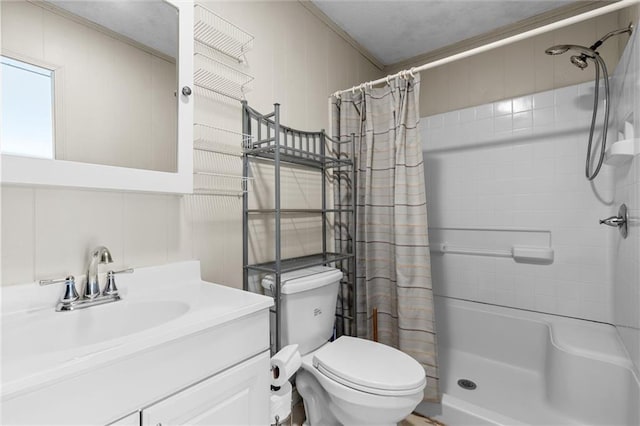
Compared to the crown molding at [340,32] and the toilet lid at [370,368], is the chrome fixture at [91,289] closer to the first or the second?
the toilet lid at [370,368]

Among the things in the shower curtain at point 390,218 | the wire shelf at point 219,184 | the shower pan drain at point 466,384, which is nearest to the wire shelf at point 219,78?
the wire shelf at point 219,184

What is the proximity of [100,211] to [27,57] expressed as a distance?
1.50 ft

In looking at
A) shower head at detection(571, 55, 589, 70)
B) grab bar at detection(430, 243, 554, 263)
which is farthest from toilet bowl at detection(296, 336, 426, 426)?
shower head at detection(571, 55, 589, 70)

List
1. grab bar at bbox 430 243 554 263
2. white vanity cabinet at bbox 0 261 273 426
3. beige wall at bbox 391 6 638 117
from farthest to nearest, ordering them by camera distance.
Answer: grab bar at bbox 430 243 554 263 → beige wall at bbox 391 6 638 117 → white vanity cabinet at bbox 0 261 273 426

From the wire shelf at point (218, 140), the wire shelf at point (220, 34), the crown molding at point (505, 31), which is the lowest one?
the wire shelf at point (218, 140)

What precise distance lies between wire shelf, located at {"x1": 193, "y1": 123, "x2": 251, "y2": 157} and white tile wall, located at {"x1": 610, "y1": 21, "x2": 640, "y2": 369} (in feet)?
5.58

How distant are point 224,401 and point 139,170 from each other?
0.75 m

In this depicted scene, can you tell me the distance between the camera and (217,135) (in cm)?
137

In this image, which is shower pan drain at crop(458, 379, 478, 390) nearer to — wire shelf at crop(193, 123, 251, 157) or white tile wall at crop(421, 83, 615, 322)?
white tile wall at crop(421, 83, 615, 322)

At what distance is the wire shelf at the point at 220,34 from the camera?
1303 millimetres

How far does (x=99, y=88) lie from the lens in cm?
98

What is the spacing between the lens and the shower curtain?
1.72 metres

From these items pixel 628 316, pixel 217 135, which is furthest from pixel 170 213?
pixel 628 316

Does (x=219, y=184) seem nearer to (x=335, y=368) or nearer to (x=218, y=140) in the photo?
(x=218, y=140)
